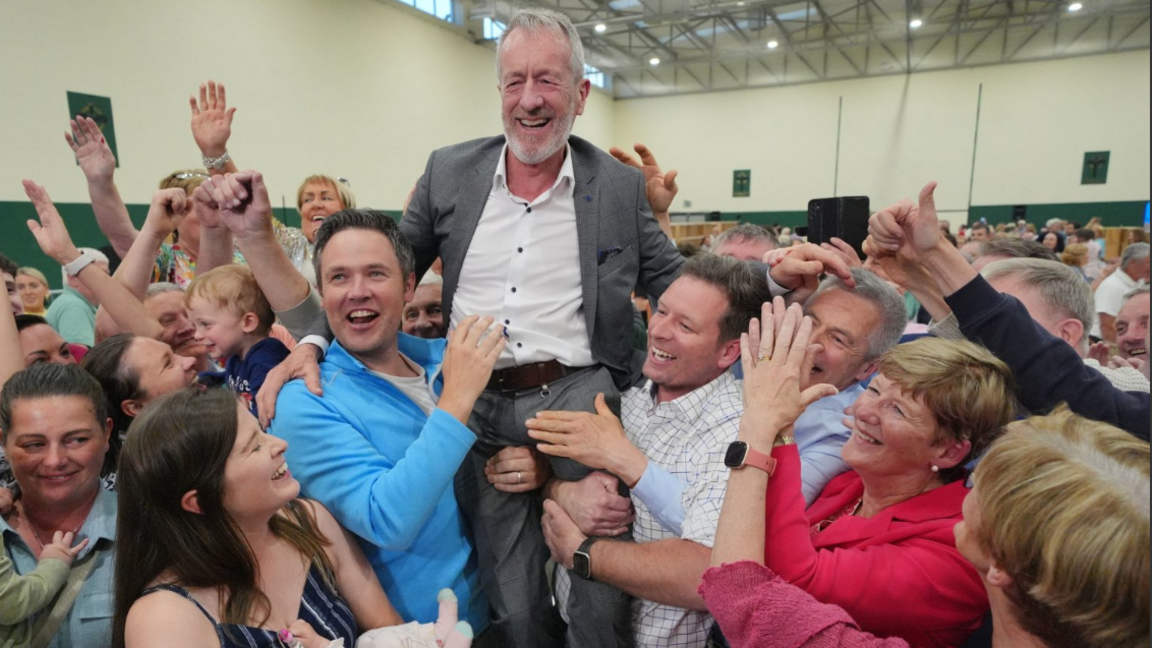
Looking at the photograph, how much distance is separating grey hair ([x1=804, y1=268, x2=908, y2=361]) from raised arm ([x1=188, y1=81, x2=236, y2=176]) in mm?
2271

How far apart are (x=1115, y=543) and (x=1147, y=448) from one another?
184 mm

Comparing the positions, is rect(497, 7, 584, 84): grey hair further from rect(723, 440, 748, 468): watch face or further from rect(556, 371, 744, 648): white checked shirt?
rect(723, 440, 748, 468): watch face

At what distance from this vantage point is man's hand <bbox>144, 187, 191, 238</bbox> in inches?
94.7

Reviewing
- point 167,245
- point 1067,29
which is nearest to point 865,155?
point 1067,29

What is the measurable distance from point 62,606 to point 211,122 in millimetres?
1742

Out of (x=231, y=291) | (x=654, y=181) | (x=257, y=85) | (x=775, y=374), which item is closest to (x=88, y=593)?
(x=231, y=291)

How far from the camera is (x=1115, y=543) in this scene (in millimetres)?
897

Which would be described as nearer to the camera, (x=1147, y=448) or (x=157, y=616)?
(x=1147, y=448)

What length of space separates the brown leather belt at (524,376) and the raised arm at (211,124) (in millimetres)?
1449

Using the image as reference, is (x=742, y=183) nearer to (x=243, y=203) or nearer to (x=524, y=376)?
(x=524, y=376)

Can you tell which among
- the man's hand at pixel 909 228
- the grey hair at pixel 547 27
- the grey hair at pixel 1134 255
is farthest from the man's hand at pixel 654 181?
the grey hair at pixel 1134 255

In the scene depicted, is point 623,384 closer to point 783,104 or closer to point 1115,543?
point 1115,543

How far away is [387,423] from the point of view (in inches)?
65.9

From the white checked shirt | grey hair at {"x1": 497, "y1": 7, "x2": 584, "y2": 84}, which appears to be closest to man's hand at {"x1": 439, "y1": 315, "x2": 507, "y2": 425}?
the white checked shirt
